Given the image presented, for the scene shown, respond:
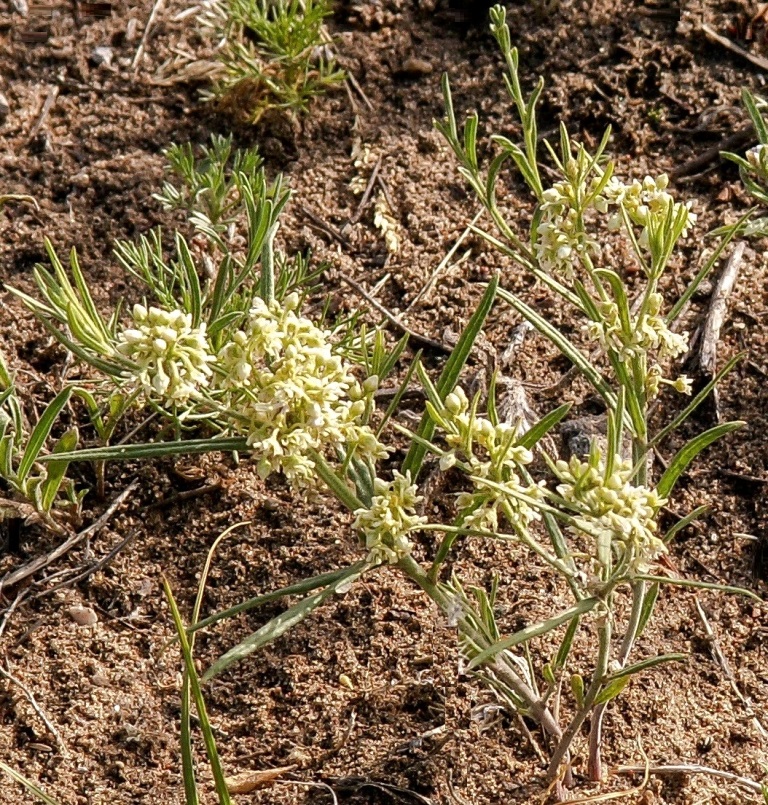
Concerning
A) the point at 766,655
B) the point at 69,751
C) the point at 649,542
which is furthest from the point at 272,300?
the point at 766,655

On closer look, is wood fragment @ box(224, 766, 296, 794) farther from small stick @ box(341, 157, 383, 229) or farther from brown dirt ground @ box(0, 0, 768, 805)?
small stick @ box(341, 157, 383, 229)

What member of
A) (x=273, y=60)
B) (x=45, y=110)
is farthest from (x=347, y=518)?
(x=45, y=110)

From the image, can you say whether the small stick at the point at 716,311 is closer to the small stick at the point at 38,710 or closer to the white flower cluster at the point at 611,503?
the white flower cluster at the point at 611,503

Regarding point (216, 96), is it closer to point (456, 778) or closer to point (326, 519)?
point (326, 519)

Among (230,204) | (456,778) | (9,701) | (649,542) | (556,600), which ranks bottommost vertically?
(9,701)

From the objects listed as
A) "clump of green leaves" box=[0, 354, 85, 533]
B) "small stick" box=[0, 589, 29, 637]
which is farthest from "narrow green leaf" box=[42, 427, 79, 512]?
"small stick" box=[0, 589, 29, 637]

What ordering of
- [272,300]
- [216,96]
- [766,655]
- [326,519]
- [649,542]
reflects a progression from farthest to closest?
[216,96] → [326,519] → [766,655] → [272,300] → [649,542]

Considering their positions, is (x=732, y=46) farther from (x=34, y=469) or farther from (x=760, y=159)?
(x=34, y=469)
